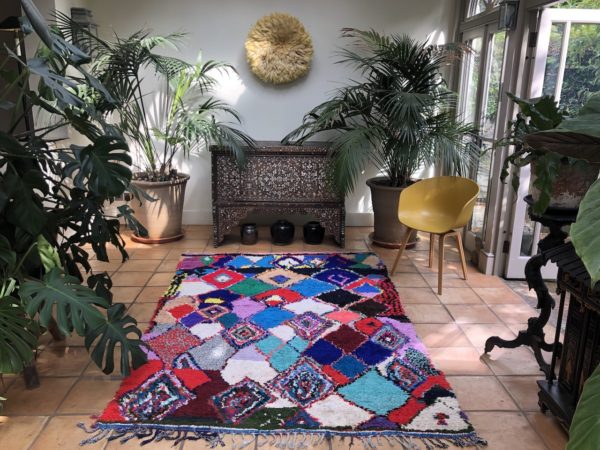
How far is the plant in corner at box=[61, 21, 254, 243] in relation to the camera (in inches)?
141

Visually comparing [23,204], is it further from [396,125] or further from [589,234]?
[396,125]

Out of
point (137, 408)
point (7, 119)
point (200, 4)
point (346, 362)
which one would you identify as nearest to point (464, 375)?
point (346, 362)

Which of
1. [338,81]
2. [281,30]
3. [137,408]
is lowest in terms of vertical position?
[137,408]

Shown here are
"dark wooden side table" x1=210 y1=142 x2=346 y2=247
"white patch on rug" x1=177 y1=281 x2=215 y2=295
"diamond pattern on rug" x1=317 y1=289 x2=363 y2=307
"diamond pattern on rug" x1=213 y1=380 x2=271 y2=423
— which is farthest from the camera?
"dark wooden side table" x1=210 y1=142 x2=346 y2=247

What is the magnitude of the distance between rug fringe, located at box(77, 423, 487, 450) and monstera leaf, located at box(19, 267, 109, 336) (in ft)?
1.34

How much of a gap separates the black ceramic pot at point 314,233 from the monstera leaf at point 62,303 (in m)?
2.34

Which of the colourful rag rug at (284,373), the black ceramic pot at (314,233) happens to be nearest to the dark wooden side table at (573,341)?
the colourful rag rug at (284,373)

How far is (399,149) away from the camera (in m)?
3.57

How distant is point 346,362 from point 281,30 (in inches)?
115

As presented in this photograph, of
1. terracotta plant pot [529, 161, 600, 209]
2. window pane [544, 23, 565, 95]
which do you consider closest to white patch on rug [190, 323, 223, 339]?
terracotta plant pot [529, 161, 600, 209]

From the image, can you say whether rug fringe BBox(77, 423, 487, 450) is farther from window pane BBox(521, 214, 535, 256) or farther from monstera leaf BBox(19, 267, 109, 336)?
window pane BBox(521, 214, 535, 256)

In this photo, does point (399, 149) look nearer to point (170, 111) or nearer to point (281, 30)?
point (281, 30)

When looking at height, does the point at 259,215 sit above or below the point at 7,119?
below

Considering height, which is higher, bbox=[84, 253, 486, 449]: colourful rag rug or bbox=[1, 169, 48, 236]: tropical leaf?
bbox=[1, 169, 48, 236]: tropical leaf
